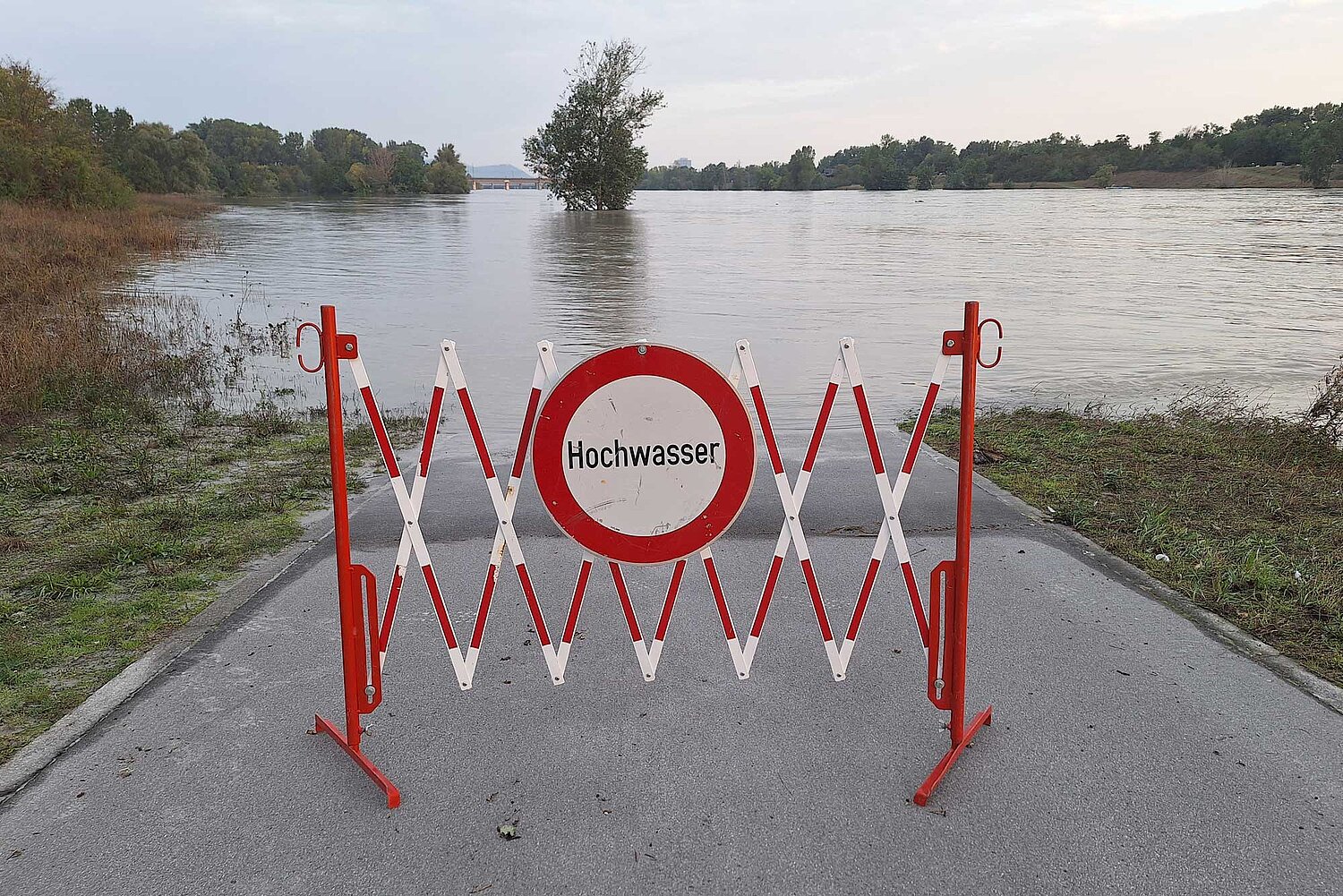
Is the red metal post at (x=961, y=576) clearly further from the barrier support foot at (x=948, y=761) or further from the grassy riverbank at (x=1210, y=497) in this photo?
the grassy riverbank at (x=1210, y=497)

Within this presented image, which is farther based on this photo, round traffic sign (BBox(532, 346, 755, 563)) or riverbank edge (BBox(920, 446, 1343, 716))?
riverbank edge (BBox(920, 446, 1343, 716))

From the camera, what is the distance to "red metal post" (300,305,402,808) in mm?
3242

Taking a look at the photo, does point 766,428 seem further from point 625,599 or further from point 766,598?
point 625,599

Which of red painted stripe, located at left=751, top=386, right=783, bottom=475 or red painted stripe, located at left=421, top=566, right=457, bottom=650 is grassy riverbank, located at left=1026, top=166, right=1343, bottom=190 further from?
red painted stripe, located at left=421, top=566, right=457, bottom=650

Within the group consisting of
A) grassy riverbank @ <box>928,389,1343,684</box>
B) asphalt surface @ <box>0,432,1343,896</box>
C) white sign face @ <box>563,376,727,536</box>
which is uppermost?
white sign face @ <box>563,376,727,536</box>

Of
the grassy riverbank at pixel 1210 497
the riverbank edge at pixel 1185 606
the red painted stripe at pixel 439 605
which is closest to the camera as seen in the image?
the red painted stripe at pixel 439 605

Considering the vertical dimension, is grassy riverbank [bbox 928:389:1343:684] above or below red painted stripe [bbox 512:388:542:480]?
below

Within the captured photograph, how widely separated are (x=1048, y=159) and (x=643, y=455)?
149 m

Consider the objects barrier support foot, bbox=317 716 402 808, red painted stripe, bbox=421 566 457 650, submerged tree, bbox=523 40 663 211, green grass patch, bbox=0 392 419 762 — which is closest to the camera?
barrier support foot, bbox=317 716 402 808

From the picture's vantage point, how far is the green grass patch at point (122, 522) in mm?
4195

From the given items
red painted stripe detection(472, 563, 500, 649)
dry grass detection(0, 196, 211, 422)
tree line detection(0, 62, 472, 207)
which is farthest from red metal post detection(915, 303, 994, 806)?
tree line detection(0, 62, 472, 207)

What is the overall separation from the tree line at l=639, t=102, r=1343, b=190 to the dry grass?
60.3m

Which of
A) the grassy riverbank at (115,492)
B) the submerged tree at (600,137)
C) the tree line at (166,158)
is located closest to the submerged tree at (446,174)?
the tree line at (166,158)

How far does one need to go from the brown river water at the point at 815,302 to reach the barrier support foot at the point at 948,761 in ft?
20.2
